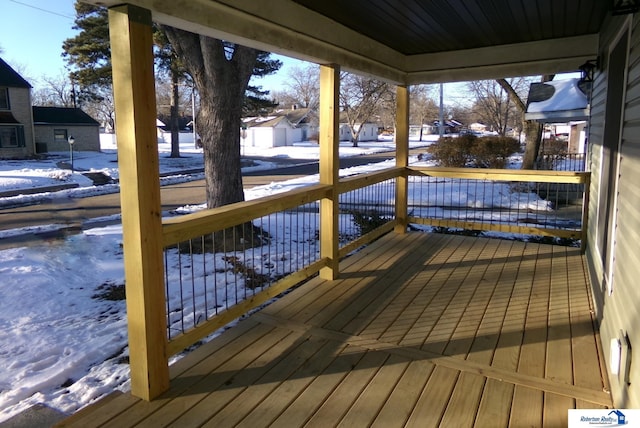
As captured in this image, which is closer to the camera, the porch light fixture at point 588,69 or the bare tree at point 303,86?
the porch light fixture at point 588,69

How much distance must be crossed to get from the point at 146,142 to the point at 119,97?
0.76 feet

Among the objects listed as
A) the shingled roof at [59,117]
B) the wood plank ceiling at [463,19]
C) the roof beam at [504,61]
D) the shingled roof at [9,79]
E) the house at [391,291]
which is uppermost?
the shingled roof at [9,79]

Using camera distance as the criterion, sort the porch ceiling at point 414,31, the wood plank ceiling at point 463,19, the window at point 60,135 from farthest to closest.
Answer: the window at point 60,135 → the wood plank ceiling at point 463,19 → the porch ceiling at point 414,31

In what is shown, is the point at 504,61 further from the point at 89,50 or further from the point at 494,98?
the point at 494,98

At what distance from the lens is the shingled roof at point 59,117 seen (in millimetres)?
27281

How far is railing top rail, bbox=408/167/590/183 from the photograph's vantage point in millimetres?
5068

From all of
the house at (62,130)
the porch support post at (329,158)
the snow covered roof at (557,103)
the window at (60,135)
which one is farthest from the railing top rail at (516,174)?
the window at (60,135)

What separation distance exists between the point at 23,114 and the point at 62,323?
2549 cm

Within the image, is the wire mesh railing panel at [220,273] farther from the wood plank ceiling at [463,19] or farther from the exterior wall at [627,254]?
the exterior wall at [627,254]

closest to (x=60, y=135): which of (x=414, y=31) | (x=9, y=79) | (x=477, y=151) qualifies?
(x=9, y=79)

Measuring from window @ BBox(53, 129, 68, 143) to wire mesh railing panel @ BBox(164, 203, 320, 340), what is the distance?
25.3m

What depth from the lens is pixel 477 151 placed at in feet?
40.6

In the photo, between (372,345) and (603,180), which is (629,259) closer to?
(372,345)

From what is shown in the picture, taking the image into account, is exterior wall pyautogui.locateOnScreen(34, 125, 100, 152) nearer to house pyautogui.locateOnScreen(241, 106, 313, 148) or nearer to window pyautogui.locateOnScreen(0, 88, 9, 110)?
window pyautogui.locateOnScreen(0, 88, 9, 110)
